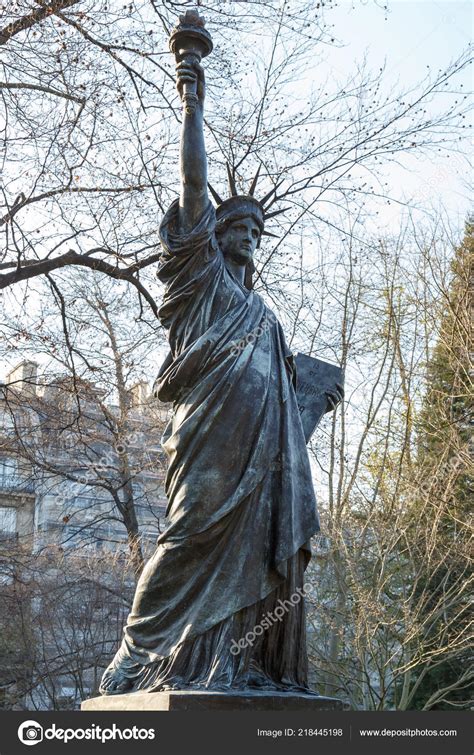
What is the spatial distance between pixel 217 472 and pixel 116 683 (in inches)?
41.7

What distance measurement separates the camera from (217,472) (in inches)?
191

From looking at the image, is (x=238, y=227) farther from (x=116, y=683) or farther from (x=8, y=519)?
(x=8, y=519)

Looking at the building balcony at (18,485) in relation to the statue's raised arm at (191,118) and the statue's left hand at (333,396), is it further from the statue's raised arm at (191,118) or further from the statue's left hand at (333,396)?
the statue's raised arm at (191,118)

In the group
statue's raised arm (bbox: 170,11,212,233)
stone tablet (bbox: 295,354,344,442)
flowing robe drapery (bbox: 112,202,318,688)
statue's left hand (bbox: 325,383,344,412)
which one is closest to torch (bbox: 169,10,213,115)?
statue's raised arm (bbox: 170,11,212,233)

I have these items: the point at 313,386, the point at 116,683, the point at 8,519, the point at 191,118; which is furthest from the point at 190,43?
the point at 8,519

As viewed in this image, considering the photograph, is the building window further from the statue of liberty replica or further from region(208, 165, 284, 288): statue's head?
the statue of liberty replica

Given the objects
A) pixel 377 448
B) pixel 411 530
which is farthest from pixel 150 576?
pixel 377 448

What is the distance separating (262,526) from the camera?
489 cm

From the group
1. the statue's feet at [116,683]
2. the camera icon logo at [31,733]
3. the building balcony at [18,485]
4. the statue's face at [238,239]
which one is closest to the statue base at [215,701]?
the statue's feet at [116,683]

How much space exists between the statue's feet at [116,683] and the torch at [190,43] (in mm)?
2763

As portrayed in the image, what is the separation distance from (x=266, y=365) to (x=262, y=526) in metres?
0.82

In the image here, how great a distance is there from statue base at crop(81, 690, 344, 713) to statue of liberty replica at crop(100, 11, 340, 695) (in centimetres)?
10

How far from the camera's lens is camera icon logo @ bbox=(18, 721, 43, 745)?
427 cm

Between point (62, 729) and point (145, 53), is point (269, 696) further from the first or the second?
point (145, 53)
